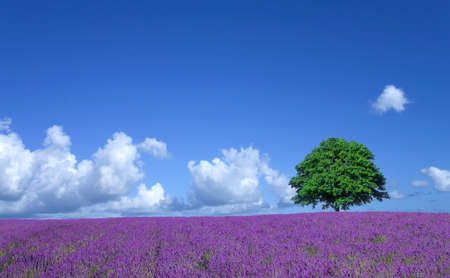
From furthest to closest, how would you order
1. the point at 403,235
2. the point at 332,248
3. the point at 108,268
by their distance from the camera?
the point at 403,235 → the point at 332,248 → the point at 108,268

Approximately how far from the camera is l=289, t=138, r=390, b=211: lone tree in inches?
761

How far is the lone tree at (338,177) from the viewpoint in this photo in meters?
19.3

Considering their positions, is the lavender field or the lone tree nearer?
the lavender field

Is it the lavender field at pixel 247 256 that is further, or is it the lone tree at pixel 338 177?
the lone tree at pixel 338 177

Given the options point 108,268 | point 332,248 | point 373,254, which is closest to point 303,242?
point 332,248

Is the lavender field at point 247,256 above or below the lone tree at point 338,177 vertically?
below

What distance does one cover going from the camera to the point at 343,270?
3289mm

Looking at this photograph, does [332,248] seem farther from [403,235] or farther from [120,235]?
[120,235]

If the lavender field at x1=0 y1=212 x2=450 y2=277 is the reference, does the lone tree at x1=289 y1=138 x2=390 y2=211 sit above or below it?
above

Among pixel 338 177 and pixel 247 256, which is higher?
pixel 338 177

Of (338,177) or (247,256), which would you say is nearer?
(247,256)

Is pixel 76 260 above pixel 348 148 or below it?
below

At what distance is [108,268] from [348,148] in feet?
64.5

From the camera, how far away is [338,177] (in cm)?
1923
